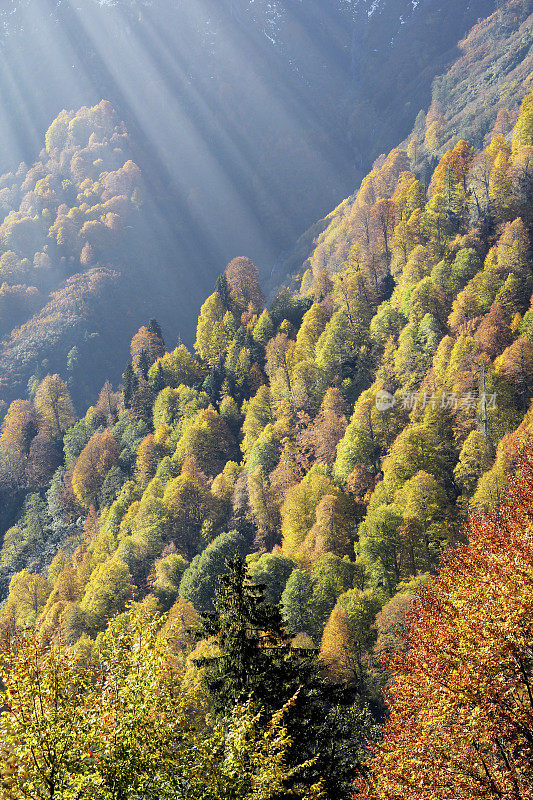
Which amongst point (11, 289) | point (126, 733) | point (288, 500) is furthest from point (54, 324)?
point (126, 733)

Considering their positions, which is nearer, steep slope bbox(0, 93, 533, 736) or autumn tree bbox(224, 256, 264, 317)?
steep slope bbox(0, 93, 533, 736)

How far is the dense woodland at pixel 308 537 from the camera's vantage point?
13.4 meters

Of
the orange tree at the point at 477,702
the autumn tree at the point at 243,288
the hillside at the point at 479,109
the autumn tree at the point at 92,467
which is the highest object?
the hillside at the point at 479,109

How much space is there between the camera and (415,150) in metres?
164

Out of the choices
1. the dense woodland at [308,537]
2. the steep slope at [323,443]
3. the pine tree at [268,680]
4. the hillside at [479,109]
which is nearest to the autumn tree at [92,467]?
the steep slope at [323,443]

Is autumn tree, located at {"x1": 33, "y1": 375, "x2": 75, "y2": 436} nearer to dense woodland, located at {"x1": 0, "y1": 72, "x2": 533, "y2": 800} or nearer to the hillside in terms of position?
dense woodland, located at {"x1": 0, "y1": 72, "x2": 533, "y2": 800}

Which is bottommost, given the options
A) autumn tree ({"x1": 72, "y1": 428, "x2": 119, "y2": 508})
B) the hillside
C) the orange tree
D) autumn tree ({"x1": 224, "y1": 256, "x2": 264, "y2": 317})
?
the orange tree

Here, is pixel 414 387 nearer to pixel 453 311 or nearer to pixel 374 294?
pixel 453 311

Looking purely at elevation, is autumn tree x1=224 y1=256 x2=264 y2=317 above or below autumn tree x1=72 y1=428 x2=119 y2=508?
above

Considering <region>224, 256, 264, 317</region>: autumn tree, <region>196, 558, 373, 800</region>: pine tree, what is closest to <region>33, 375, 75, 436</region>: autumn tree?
<region>224, 256, 264, 317</region>: autumn tree

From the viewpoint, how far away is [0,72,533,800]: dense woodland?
13438 mm

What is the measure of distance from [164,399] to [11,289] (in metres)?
123

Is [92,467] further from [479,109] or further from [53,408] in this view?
[479,109]

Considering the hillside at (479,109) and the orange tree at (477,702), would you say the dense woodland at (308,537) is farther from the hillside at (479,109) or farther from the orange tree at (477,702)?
the hillside at (479,109)
